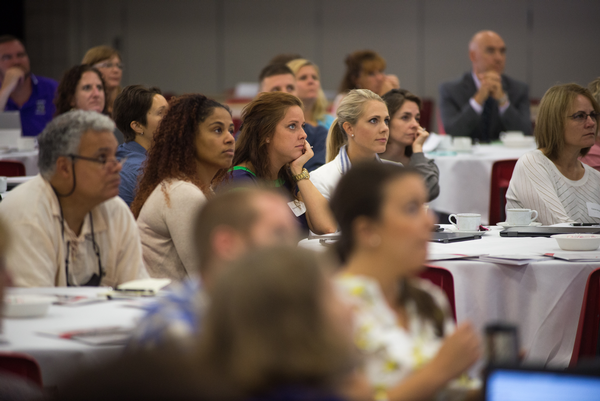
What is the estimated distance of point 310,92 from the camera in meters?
6.36

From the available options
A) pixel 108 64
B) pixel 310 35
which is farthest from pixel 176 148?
pixel 310 35

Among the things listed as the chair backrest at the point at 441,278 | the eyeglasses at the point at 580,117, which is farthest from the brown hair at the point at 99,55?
the chair backrest at the point at 441,278

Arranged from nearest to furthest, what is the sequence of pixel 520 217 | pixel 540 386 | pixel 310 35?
pixel 540 386
pixel 520 217
pixel 310 35

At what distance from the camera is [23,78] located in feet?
23.1

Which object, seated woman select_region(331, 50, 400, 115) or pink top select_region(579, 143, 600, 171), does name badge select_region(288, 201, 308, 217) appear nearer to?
pink top select_region(579, 143, 600, 171)

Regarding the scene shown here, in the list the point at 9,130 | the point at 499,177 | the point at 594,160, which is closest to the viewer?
the point at 594,160

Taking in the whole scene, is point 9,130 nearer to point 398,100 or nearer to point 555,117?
point 398,100

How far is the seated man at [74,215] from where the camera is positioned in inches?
92.8

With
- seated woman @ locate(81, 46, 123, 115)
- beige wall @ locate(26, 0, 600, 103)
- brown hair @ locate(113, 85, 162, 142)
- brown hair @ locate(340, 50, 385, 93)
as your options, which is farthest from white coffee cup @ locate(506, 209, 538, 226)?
beige wall @ locate(26, 0, 600, 103)

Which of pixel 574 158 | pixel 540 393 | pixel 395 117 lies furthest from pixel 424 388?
pixel 395 117

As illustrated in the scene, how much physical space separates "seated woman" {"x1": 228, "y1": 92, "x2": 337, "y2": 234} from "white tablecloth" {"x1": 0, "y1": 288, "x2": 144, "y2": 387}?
1.59 metres

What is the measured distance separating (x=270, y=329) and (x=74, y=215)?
5.88ft

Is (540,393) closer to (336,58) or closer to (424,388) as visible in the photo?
(424,388)

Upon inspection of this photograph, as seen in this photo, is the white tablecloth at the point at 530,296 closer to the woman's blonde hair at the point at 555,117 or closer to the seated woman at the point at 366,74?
the woman's blonde hair at the point at 555,117
